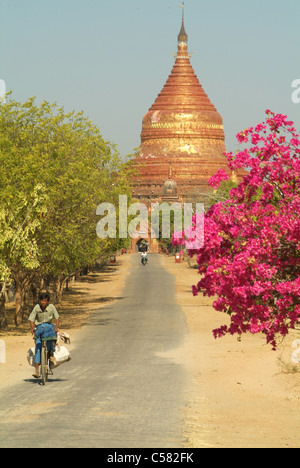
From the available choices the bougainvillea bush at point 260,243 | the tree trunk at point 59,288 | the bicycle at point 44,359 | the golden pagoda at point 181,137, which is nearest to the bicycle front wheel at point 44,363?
the bicycle at point 44,359

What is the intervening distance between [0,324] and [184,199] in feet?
342

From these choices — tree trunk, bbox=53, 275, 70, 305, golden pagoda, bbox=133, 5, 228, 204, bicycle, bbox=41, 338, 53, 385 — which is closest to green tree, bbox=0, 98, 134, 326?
tree trunk, bbox=53, 275, 70, 305

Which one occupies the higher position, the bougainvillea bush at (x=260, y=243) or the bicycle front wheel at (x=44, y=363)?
the bougainvillea bush at (x=260, y=243)

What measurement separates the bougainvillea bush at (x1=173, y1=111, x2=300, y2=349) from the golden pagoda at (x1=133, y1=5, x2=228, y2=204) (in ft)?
391

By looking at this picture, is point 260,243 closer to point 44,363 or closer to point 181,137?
point 44,363

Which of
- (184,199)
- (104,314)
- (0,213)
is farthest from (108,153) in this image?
(184,199)

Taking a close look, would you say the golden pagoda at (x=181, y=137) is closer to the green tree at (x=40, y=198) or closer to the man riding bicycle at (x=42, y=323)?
the green tree at (x=40, y=198)

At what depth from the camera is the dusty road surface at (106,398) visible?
11.9 metres

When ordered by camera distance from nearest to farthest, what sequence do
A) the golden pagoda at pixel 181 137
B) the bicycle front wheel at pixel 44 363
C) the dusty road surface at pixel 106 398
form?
the dusty road surface at pixel 106 398, the bicycle front wheel at pixel 44 363, the golden pagoda at pixel 181 137

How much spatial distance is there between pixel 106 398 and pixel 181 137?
420 ft

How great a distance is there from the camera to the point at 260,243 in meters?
13.1

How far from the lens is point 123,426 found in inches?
498

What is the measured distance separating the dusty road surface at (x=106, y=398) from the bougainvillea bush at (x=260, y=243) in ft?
5.71

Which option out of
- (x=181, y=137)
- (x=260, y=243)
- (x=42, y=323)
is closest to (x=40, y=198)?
(x=42, y=323)
